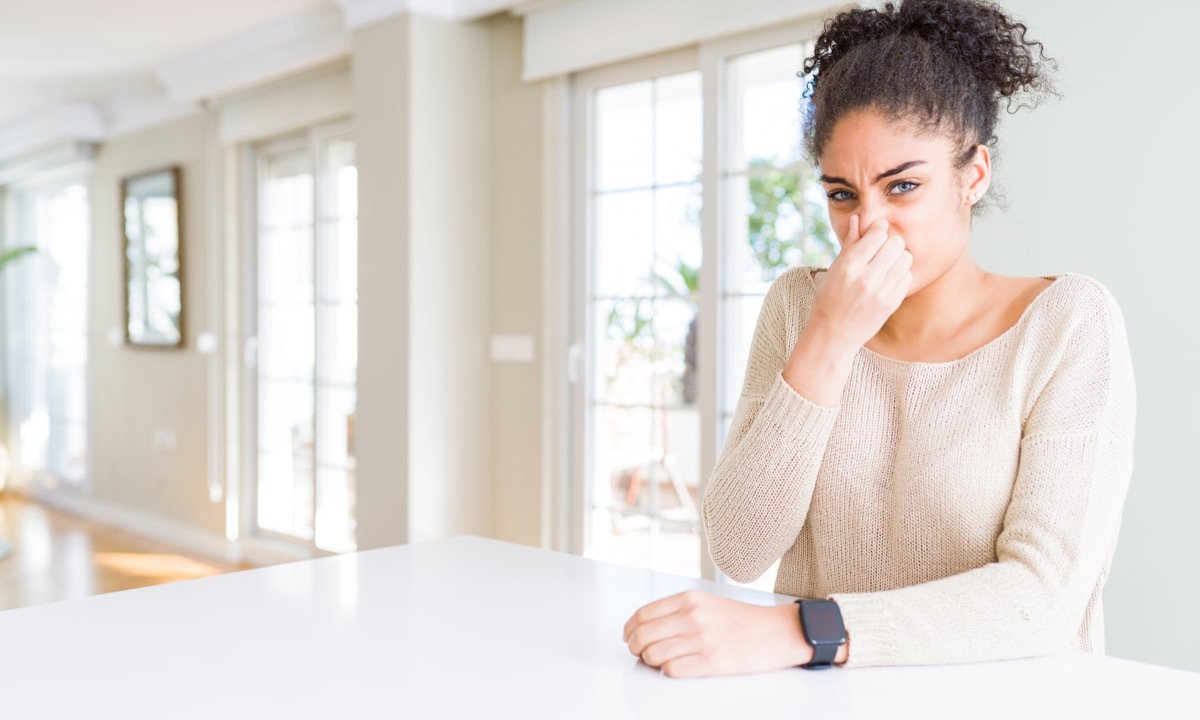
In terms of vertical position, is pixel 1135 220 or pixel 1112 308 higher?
pixel 1135 220

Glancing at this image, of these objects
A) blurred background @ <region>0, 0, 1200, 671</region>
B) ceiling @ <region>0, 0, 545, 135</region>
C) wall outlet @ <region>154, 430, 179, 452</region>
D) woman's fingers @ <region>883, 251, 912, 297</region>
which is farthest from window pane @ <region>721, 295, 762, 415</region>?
wall outlet @ <region>154, 430, 179, 452</region>

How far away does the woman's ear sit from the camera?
119cm

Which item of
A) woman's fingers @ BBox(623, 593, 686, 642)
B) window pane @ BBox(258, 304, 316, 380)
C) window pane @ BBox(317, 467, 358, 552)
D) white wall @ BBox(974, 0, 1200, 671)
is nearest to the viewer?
woman's fingers @ BBox(623, 593, 686, 642)

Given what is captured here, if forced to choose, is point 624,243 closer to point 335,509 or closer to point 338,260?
point 338,260

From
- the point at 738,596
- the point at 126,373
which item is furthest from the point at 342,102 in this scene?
the point at 738,596

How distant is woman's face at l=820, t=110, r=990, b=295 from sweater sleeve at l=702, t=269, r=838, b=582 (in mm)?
193

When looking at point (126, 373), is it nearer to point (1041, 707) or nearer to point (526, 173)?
point (526, 173)

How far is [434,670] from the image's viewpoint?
2.78 feet

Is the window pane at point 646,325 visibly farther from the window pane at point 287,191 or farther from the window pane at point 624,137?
the window pane at point 287,191

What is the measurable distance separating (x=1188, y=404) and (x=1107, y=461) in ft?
3.69

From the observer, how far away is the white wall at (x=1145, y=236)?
6.47ft

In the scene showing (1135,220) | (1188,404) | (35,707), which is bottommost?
(35,707)

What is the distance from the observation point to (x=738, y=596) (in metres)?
1.11

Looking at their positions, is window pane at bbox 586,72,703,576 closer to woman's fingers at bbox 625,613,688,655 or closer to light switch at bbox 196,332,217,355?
woman's fingers at bbox 625,613,688,655
